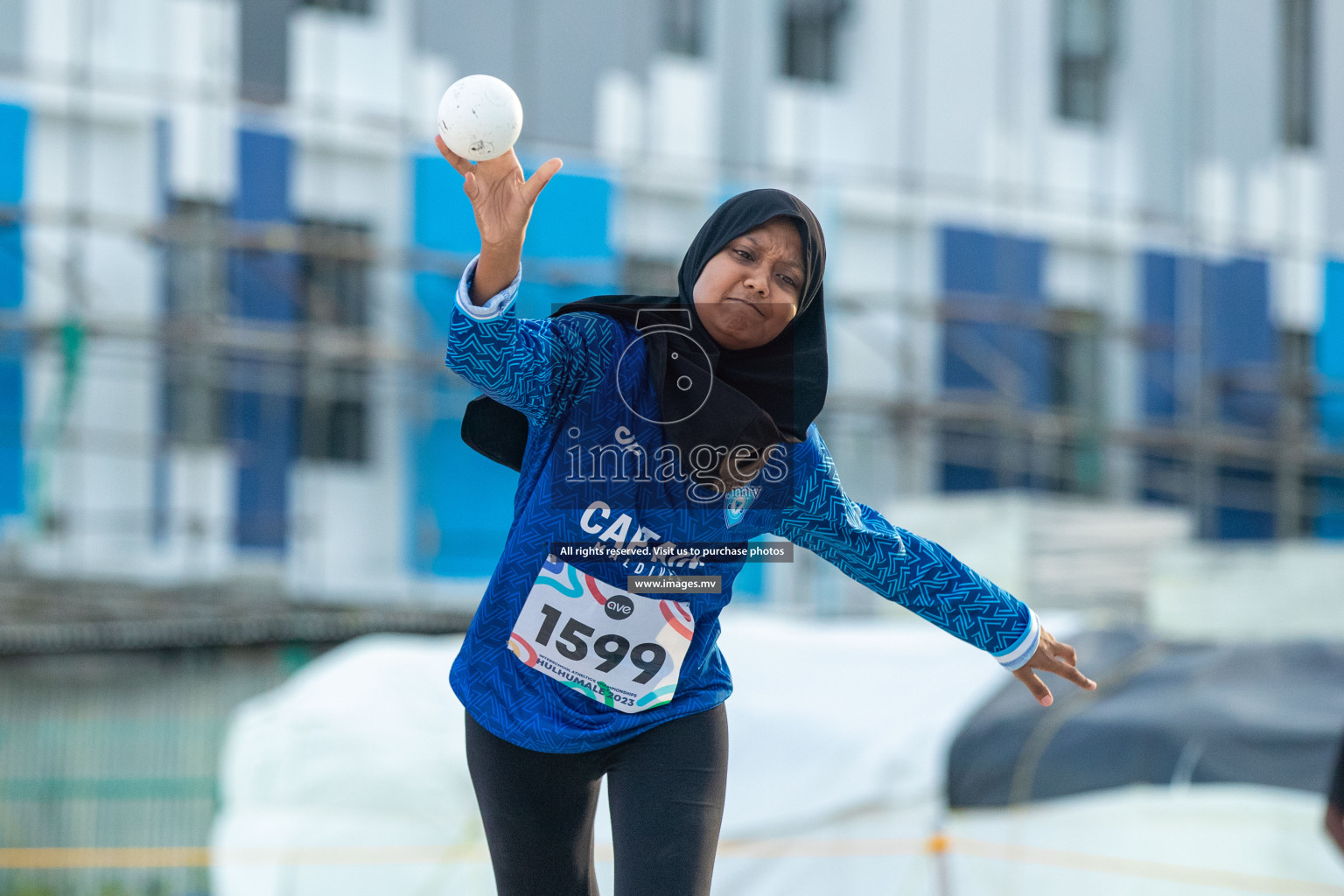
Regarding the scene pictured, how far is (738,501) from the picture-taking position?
2146 mm

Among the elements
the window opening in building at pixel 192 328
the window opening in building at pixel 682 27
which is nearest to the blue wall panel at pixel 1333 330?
the window opening in building at pixel 682 27

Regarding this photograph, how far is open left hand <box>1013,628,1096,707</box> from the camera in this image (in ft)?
7.33

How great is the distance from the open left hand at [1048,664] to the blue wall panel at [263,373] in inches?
365

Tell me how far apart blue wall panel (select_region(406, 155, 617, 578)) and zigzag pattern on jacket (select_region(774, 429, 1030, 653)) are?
356 inches

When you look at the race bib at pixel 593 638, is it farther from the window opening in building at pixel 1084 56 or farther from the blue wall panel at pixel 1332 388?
the blue wall panel at pixel 1332 388

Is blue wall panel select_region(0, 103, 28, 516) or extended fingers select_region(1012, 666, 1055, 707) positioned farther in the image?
blue wall panel select_region(0, 103, 28, 516)

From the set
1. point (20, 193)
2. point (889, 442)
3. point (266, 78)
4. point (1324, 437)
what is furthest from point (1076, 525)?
point (20, 193)

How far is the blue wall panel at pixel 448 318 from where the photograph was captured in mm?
11305

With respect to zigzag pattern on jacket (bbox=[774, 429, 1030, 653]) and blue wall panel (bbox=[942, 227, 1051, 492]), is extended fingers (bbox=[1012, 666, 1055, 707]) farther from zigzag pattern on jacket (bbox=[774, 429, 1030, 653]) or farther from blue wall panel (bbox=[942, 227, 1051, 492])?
blue wall panel (bbox=[942, 227, 1051, 492])

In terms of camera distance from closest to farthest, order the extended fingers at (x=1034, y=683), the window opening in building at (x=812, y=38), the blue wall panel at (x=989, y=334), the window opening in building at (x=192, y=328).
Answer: the extended fingers at (x=1034, y=683)
the window opening in building at (x=192, y=328)
the window opening in building at (x=812, y=38)
the blue wall panel at (x=989, y=334)

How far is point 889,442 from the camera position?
12.7 metres

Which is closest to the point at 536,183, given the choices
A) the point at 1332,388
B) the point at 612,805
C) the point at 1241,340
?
the point at 612,805

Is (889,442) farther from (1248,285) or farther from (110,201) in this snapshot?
(110,201)

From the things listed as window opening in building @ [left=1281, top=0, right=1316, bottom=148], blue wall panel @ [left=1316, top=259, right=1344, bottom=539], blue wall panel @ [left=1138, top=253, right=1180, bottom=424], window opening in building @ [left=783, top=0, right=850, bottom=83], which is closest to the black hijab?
window opening in building @ [left=783, top=0, right=850, bottom=83]
